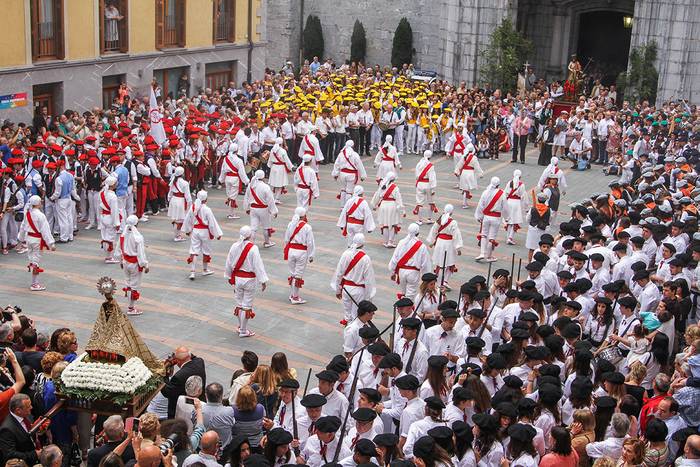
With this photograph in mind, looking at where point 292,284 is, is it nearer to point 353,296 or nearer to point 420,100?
point 353,296

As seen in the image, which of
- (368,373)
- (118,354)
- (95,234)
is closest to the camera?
(118,354)

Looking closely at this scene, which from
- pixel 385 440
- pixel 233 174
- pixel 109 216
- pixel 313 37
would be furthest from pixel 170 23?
pixel 385 440

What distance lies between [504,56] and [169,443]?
3001 cm

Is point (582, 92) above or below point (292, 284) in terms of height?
above

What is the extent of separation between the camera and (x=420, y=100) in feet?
101

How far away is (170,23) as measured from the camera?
33781 mm

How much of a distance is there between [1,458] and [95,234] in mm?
12122

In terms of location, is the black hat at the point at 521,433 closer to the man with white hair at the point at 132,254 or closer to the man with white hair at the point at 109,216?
the man with white hair at the point at 132,254

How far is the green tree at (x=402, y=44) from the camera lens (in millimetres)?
42678

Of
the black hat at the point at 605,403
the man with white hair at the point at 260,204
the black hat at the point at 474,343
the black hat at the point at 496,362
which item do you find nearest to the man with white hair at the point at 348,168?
the man with white hair at the point at 260,204

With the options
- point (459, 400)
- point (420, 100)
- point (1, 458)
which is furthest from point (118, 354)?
point (420, 100)

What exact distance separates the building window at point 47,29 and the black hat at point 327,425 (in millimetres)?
21215

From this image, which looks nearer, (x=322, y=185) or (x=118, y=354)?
(x=118, y=354)

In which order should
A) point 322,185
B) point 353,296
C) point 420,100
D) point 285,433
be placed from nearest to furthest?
point 285,433 → point 353,296 → point 322,185 → point 420,100
